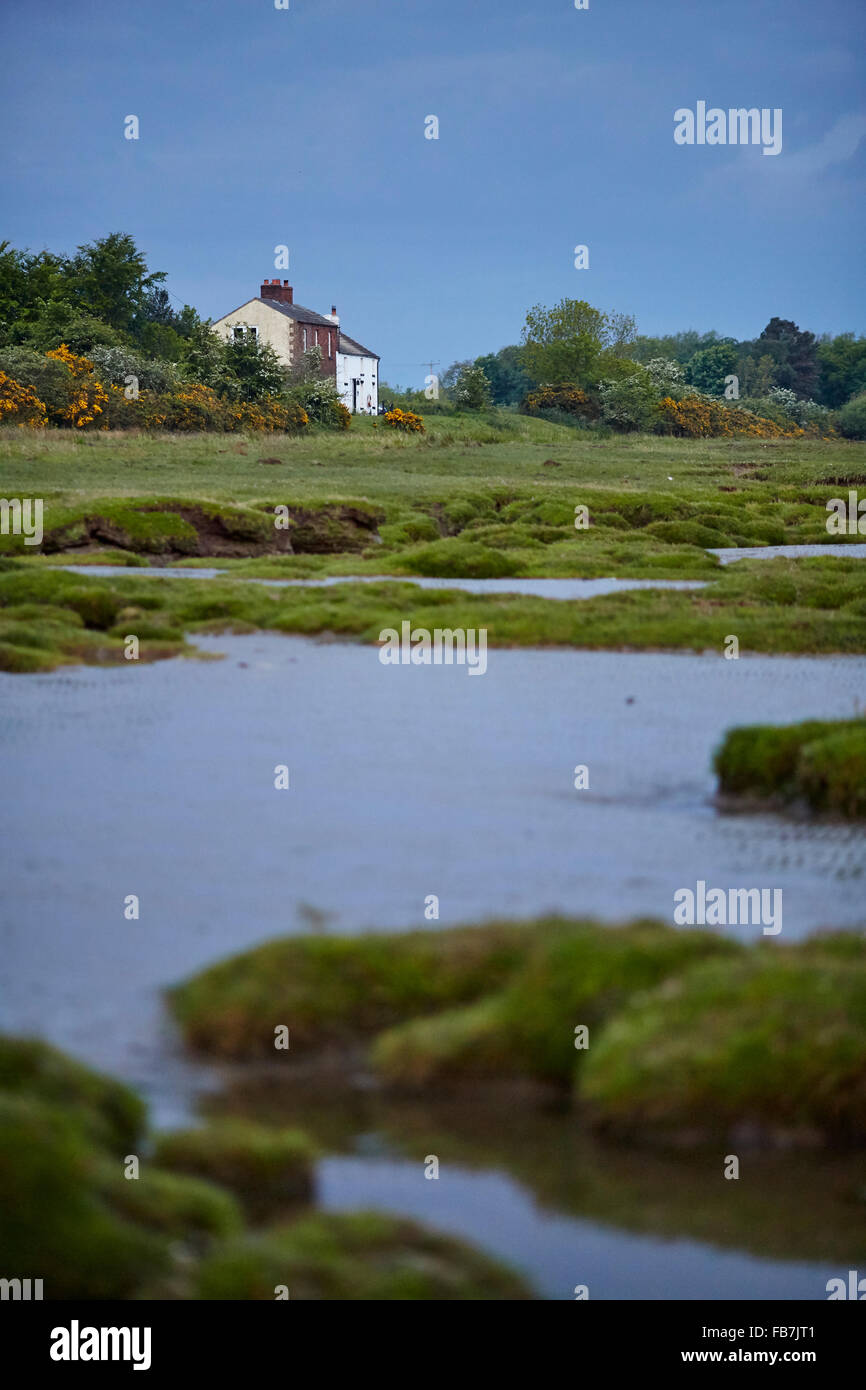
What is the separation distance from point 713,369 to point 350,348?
165 feet

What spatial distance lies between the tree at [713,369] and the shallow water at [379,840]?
149719 millimetres

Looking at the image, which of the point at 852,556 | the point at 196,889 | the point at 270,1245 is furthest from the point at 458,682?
the point at 852,556

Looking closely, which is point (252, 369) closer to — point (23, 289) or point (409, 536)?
point (23, 289)

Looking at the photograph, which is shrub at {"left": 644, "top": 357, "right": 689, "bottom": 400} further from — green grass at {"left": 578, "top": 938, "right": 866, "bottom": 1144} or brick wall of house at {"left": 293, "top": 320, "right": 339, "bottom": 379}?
green grass at {"left": 578, "top": 938, "right": 866, "bottom": 1144}

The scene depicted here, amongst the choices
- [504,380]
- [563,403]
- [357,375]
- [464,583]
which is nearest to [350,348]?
[357,375]

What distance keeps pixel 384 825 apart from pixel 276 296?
115 m

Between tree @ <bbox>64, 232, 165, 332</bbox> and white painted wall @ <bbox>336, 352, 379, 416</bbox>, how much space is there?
21.8 metres

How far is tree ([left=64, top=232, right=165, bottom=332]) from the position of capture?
106688mm

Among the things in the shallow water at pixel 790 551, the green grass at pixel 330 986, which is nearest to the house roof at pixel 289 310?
the shallow water at pixel 790 551

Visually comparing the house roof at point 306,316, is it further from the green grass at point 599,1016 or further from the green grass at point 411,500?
the green grass at point 599,1016

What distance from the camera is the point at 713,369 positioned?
16575cm

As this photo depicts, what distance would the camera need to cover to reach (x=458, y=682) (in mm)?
19453
